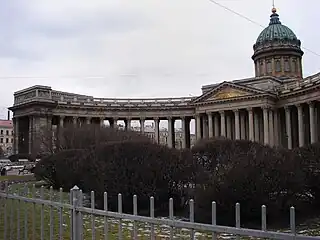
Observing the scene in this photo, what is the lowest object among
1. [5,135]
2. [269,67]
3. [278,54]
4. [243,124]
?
[243,124]

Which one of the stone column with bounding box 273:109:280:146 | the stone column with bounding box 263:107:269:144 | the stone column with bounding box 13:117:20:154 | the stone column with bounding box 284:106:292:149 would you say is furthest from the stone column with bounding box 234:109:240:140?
the stone column with bounding box 13:117:20:154

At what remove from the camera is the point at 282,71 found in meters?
80.2

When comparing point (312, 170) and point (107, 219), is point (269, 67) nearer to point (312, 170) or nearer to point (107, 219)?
point (312, 170)

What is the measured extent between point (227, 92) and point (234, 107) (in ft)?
9.02

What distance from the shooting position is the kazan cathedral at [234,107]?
65.6 meters

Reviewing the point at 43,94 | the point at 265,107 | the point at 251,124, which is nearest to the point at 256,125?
the point at 251,124

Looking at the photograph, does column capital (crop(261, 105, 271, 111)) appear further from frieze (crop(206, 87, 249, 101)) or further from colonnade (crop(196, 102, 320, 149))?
frieze (crop(206, 87, 249, 101))

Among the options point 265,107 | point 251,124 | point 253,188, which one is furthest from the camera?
point 251,124

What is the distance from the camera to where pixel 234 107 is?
7069 cm

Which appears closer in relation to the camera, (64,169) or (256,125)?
(64,169)

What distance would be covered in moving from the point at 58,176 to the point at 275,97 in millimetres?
46371

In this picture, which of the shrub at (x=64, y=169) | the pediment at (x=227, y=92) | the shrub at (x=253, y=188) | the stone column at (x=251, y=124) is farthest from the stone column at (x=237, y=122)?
the shrub at (x=253, y=188)

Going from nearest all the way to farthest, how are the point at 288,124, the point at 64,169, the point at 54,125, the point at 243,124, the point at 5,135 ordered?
the point at 64,169 < the point at 288,124 < the point at 243,124 < the point at 54,125 < the point at 5,135

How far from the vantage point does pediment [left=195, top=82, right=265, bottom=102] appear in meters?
68.2
